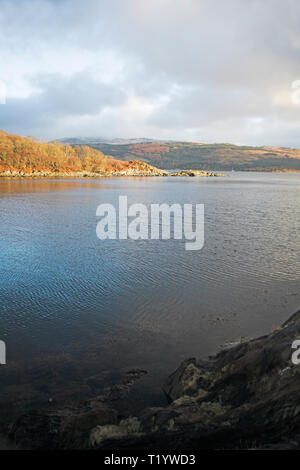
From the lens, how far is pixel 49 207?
100ft

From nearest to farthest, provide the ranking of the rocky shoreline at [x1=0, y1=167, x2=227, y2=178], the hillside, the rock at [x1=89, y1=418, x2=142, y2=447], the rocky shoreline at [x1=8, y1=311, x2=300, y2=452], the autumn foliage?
the rocky shoreline at [x1=8, y1=311, x2=300, y2=452], the rock at [x1=89, y1=418, x2=142, y2=447], the rocky shoreline at [x1=0, y1=167, x2=227, y2=178], the hillside, the autumn foliage

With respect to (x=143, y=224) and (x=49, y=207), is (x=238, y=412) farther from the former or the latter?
(x=49, y=207)

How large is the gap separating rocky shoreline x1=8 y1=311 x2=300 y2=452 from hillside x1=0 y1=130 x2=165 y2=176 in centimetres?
9133

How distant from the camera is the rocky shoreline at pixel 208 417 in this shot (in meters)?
3.78

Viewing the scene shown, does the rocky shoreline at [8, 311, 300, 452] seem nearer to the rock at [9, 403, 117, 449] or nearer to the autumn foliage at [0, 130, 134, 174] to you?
the rock at [9, 403, 117, 449]

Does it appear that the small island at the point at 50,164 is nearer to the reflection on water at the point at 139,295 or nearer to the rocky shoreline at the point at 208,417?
the reflection on water at the point at 139,295

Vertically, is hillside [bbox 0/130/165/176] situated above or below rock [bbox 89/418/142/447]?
above

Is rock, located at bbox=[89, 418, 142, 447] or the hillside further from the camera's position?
the hillside

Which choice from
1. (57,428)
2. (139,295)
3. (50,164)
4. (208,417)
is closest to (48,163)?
(50,164)

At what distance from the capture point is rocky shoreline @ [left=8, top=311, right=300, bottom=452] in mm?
3783

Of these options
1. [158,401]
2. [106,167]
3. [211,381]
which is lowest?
[158,401]

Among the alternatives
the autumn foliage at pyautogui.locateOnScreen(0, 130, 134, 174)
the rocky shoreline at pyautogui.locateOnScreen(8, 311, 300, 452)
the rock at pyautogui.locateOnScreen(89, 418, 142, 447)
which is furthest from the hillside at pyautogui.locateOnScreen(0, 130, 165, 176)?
the rock at pyautogui.locateOnScreen(89, 418, 142, 447)

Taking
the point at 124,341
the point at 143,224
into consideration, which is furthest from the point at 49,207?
the point at 124,341
